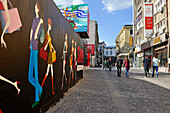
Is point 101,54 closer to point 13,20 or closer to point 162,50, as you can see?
point 162,50

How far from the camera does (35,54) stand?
2566 mm

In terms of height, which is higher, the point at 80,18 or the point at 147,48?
the point at 80,18

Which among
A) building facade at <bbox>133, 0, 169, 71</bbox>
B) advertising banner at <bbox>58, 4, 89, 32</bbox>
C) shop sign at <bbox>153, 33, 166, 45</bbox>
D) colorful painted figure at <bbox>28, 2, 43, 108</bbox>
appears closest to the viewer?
colorful painted figure at <bbox>28, 2, 43, 108</bbox>

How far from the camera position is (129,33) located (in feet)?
161

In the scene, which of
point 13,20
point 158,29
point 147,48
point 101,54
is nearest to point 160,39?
point 158,29

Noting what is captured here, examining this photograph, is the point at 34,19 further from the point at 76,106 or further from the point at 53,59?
the point at 76,106

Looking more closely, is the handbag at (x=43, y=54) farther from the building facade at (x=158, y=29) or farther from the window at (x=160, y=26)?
the window at (x=160, y=26)

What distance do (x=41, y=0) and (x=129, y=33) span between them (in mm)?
49204

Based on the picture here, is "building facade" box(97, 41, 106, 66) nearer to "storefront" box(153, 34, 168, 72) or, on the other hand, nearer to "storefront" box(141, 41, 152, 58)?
"storefront" box(141, 41, 152, 58)

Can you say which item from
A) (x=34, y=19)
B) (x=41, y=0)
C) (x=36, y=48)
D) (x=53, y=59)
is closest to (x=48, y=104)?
(x=53, y=59)

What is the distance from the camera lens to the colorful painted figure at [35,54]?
2.43m

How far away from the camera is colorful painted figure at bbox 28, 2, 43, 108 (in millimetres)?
2426

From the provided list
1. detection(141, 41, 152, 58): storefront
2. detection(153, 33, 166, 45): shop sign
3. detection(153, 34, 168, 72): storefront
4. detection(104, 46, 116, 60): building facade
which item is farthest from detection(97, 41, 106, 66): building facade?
detection(104, 46, 116, 60): building facade

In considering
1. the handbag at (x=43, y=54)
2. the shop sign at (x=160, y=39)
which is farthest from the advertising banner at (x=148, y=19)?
the handbag at (x=43, y=54)
